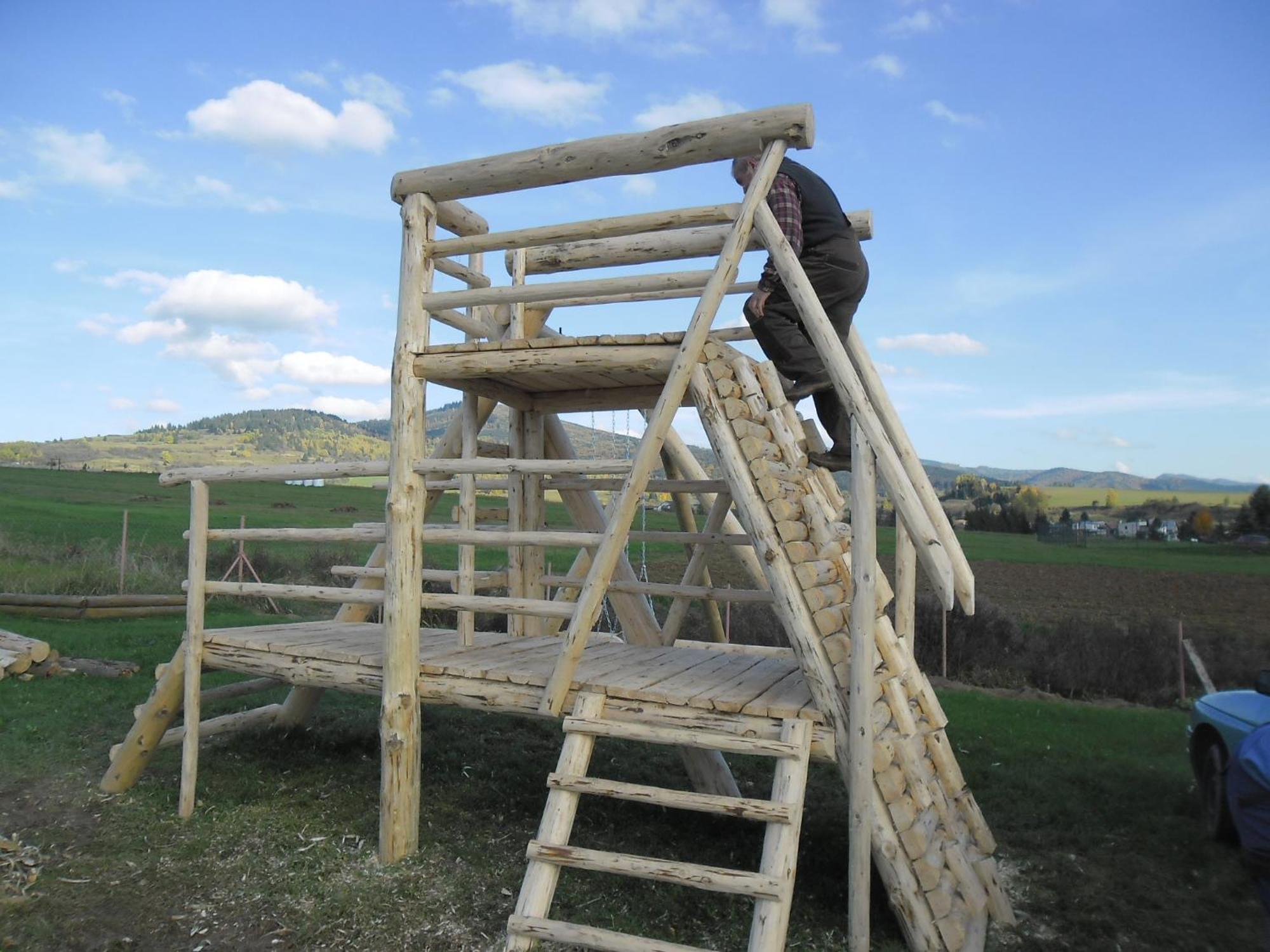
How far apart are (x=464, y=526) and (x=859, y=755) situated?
3156mm

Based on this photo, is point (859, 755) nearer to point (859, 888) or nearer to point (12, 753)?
point (859, 888)

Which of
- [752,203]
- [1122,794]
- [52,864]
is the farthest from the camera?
[1122,794]

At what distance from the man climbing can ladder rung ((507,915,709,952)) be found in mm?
2629

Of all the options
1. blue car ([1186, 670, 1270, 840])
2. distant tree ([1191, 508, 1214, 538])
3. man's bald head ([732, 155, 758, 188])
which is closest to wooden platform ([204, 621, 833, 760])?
man's bald head ([732, 155, 758, 188])

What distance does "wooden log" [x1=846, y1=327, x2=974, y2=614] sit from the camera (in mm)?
4332

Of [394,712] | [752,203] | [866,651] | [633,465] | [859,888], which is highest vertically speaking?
[752,203]

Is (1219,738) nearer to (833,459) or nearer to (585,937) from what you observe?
(833,459)

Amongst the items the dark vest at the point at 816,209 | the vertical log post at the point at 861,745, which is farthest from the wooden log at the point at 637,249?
the vertical log post at the point at 861,745

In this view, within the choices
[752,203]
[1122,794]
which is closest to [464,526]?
[752,203]

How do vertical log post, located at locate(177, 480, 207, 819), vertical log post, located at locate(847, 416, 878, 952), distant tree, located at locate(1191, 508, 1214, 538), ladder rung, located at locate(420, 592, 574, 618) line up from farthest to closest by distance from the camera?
distant tree, located at locate(1191, 508, 1214, 538) < vertical log post, located at locate(177, 480, 207, 819) < ladder rung, located at locate(420, 592, 574, 618) < vertical log post, located at locate(847, 416, 878, 952)

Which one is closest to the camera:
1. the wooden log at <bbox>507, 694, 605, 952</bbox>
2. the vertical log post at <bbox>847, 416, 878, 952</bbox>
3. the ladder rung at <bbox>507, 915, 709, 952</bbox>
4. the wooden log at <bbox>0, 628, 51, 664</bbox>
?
the ladder rung at <bbox>507, 915, 709, 952</bbox>

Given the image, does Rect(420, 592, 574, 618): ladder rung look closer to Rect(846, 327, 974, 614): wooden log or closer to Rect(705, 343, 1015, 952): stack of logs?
Rect(705, 343, 1015, 952): stack of logs

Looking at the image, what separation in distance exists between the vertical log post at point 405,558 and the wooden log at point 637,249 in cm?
119

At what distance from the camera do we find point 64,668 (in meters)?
10.5
